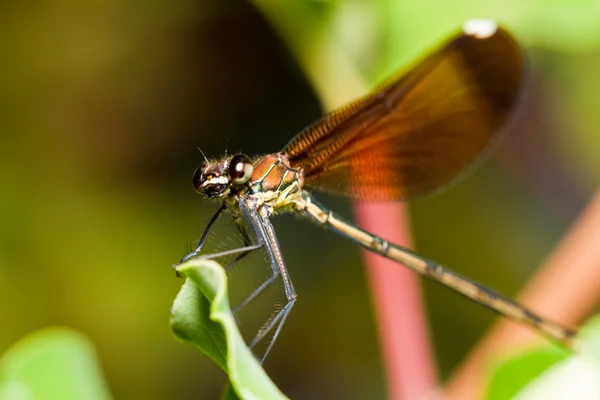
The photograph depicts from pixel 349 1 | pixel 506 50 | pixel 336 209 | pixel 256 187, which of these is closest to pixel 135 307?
pixel 336 209

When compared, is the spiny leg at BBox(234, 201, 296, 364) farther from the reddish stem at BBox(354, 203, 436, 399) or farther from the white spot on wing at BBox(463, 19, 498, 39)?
the white spot on wing at BBox(463, 19, 498, 39)

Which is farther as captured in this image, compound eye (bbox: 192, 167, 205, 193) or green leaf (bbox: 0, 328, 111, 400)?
compound eye (bbox: 192, 167, 205, 193)

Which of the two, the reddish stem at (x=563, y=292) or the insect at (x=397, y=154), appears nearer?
the insect at (x=397, y=154)

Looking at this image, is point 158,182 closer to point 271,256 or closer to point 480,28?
point 271,256

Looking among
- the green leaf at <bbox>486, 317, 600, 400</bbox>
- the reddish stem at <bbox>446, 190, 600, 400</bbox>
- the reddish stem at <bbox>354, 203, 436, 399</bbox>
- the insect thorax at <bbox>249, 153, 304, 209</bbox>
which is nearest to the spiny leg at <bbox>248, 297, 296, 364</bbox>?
the insect thorax at <bbox>249, 153, 304, 209</bbox>

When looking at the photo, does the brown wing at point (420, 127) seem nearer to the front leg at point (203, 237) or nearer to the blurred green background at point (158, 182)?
the blurred green background at point (158, 182)

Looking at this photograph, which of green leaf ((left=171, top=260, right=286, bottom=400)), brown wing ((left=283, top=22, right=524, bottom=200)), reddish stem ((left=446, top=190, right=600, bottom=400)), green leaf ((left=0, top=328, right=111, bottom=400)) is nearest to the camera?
green leaf ((left=171, top=260, right=286, bottom=400))

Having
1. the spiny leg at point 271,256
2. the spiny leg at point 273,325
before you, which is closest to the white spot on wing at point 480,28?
the spiny leg at point 271,256
